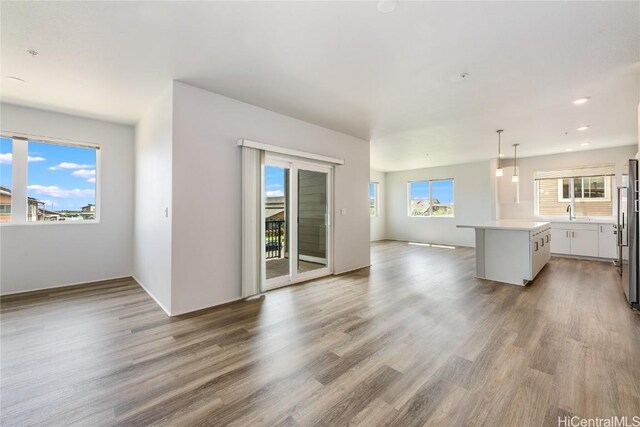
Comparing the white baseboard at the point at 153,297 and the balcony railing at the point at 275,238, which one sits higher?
the balcony railing at the point at 275,238

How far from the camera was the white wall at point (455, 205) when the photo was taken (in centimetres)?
838

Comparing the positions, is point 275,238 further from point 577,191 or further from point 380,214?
point 577,191

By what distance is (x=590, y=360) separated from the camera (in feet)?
7.51

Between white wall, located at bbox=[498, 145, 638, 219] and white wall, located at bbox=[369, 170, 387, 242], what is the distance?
3850 millimetres

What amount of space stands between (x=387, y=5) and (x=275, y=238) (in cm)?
347

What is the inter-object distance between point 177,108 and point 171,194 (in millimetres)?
1038

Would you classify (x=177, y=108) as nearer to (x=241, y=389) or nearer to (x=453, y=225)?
(x=241, y=389)

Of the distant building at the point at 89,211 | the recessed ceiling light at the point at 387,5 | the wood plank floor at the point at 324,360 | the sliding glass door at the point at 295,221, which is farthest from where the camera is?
the distant building at the point at 89,211

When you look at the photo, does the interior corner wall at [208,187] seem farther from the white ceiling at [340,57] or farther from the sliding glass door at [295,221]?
the sliding glass door at [295,221]

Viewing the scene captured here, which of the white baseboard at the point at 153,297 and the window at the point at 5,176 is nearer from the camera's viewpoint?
the white baseboard at the point at 153,297

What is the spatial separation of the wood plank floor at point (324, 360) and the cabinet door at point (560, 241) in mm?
3411

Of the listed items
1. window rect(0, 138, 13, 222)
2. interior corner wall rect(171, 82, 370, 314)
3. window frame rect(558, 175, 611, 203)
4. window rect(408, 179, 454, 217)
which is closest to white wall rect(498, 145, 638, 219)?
window frame rect(558, 175, 611, 203)

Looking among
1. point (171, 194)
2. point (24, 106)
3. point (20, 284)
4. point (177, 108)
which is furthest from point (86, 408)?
point (24, 106)

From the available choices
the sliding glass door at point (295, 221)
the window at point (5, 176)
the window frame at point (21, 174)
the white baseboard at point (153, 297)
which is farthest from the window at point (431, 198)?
the window at point (5, 176)
